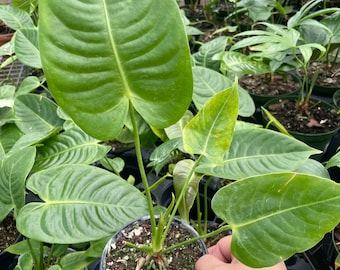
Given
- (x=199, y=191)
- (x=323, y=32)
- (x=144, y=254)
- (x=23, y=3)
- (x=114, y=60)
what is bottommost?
(x=199, y=191)

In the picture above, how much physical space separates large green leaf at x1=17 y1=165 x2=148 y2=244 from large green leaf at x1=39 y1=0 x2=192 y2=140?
0.58ft

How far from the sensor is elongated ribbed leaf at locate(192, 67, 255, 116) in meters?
1.08

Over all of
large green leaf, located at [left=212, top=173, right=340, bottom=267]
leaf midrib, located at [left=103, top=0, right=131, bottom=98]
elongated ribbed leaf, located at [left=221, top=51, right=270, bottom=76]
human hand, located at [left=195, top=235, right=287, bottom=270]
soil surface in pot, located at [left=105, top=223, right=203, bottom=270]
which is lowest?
soil surface in pot, located at [left=105, top=223, right=203, bottom=270]

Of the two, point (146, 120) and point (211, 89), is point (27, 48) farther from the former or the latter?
point (146, 120)

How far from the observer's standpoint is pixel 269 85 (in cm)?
169

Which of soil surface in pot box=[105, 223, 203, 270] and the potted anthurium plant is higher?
the potted anthurium plant

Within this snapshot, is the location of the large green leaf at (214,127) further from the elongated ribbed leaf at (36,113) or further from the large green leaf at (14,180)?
the elongated ribbed leaf at (36,113)

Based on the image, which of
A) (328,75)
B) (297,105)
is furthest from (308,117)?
(328,75)

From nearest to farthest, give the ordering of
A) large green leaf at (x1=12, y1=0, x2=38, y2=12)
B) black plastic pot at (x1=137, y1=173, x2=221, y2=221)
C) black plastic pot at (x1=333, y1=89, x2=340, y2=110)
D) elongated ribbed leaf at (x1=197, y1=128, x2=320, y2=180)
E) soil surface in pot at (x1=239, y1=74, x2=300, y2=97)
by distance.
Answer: elongated ribbed leaf at (x1=197, y1=128, x2=320, y2=180) → black plastic pot at (x1=137, y1=173, x2=221, y2=221) → black plastic pot at (x1=333, y1=89, x2=340, y2=110) → soil surface in pot at (x1=239, y1=74, x2=300, y2=97) → large green leaf at (x1=12, y1=0, x2=38, y2=12)

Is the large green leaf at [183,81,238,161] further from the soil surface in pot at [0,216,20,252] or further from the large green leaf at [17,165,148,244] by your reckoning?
the soil surface in pot at [0,216,20,252]

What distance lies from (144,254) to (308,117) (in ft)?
2.98

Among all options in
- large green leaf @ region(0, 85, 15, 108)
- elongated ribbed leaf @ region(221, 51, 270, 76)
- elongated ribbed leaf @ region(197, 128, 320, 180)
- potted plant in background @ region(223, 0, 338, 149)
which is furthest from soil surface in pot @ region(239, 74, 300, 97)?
large green leaf @ region(0, 85, 15, 108)

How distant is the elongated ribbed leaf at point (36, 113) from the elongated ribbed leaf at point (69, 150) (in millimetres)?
151

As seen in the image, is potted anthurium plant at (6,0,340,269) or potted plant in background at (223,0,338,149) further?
potted plant in background at (223,0,338,149)
